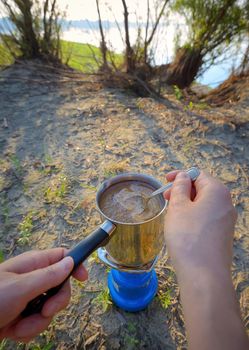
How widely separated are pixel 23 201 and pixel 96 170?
634 mm

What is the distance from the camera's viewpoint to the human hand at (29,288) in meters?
0.89

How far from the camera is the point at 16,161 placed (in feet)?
8.34

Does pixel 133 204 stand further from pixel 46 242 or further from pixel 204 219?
pixel 46 242

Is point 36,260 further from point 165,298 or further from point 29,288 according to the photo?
point 165,298

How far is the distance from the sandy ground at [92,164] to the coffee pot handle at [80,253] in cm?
57

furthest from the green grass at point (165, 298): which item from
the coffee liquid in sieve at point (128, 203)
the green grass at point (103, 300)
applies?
the coffee liquid in sieve at point (128, 203)

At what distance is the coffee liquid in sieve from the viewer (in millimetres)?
1120

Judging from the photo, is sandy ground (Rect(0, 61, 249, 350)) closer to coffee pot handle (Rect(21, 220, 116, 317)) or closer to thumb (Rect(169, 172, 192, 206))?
coffee pot handle (Rect(21, 220, 116, 317))

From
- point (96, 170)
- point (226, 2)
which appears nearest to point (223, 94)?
point (226, 2)

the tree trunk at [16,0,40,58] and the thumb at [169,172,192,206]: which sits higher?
the tree trunk at [16,0,40,58]

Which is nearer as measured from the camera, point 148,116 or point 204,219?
point 204,219

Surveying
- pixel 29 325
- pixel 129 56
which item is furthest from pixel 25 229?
pixel 129 56

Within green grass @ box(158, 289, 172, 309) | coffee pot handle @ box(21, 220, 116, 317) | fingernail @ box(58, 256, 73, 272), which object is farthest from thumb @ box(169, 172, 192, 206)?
green grass @ box(158, 289, 172, 309)

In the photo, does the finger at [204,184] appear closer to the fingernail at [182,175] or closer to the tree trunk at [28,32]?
the fingernail at [182,175]
